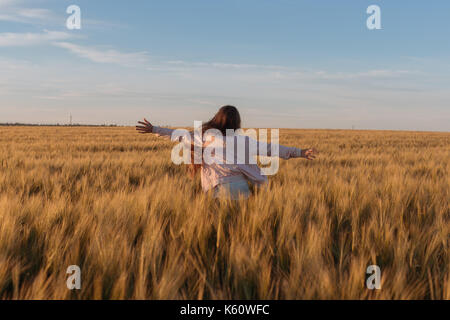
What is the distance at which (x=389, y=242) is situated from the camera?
1.80 m

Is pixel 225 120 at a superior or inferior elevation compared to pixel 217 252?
superior

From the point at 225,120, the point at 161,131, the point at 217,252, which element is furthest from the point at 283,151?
the point at 217,252

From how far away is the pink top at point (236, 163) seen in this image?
318cm

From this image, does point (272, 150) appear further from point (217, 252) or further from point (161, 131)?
point (217, 252)

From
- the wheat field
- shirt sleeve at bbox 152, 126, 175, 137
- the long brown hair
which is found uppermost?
the long brown hair

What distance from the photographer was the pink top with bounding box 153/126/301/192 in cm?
318

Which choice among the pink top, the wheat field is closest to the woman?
the pink top

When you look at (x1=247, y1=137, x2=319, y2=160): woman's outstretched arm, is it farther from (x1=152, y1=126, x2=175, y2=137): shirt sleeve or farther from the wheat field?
(x1=152, y1=126, x2=175, y2=137): shirt sleeve

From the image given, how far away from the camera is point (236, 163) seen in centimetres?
328

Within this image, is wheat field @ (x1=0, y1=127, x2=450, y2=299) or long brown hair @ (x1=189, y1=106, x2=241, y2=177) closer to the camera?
wheat field @ (x1=0, y1=127, x2=450, y2=299)

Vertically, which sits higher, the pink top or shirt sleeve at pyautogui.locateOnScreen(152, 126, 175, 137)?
shirt sleeve at pyautogui.locateOnScreen(152, 126, 175, 137)

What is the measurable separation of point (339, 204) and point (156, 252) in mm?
1698

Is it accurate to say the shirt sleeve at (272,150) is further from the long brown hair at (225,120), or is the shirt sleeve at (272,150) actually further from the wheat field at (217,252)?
the wheat field at (217,252)
